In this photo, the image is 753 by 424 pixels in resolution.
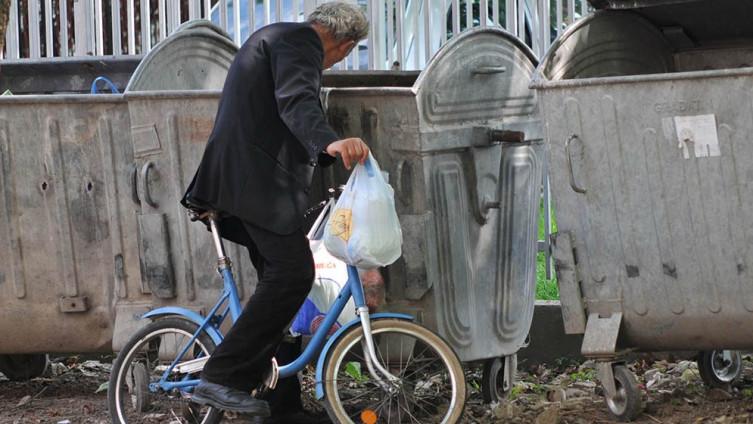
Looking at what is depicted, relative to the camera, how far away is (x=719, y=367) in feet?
21.3

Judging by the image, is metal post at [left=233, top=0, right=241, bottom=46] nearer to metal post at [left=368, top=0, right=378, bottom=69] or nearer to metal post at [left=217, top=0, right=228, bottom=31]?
metal post at [left=217, top=0, right=228, bottom=31]

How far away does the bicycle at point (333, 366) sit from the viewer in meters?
5.25

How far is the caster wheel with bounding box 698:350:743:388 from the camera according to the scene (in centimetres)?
638

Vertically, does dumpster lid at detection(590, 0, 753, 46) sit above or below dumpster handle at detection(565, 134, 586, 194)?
above

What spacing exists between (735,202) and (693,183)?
169 millimetres

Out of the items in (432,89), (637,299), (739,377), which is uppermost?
(432,89)

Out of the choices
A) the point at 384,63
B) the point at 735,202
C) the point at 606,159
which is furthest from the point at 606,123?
the point at 384,63

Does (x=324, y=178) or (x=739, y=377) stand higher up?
(x=324, y=178)

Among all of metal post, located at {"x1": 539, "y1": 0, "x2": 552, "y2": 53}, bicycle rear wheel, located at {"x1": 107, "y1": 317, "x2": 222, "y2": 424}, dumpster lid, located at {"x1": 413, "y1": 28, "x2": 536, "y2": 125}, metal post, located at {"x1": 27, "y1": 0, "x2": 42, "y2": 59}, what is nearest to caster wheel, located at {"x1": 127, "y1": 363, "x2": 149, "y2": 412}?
bicycle rear wheel, located at {"x1": 107, "y1": 317, "x2": 222, "y2": 424}

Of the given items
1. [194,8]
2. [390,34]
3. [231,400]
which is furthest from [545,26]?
[231,400]

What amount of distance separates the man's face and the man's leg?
62cm

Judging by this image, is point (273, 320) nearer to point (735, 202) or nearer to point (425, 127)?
point (425, 127)

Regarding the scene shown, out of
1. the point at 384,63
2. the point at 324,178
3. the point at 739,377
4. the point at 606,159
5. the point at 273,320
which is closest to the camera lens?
the point at 273,320

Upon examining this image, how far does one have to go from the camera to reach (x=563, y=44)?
19.7ft
